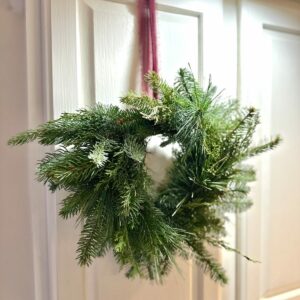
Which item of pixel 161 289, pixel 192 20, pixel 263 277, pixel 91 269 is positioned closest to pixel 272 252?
pixel 263 277

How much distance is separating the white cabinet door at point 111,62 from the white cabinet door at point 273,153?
0.11m

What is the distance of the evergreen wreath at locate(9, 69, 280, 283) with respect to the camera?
21.7 inches

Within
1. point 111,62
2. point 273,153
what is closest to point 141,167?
point 111,62

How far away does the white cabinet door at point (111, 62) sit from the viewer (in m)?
0.67

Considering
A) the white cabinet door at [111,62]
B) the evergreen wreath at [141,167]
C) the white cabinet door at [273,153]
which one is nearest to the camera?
the evergreen wreath at [141,167]

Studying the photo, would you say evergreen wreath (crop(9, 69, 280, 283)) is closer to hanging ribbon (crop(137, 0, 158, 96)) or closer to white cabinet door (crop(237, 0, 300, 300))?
hanging ribbon (crop(137, 0, 158, 96))

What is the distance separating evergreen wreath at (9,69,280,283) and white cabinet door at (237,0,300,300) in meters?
0.24

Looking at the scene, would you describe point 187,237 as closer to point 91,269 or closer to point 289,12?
point 91,269

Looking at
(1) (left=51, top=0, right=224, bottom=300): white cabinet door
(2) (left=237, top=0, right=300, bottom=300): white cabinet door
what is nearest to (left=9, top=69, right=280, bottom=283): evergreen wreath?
(1) (left=51, top=0, right=224, bottom=300): white cabinet door

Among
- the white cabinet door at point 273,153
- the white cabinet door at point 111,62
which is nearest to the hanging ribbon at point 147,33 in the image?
the white cabinet door at point 111,62

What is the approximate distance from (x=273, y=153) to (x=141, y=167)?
0.50 meters

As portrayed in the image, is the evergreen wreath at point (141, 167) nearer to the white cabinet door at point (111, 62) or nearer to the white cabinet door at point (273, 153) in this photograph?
the white cabinet door at point (111, 62)

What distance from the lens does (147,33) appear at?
71cm

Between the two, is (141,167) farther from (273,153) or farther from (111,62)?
(273,153)
